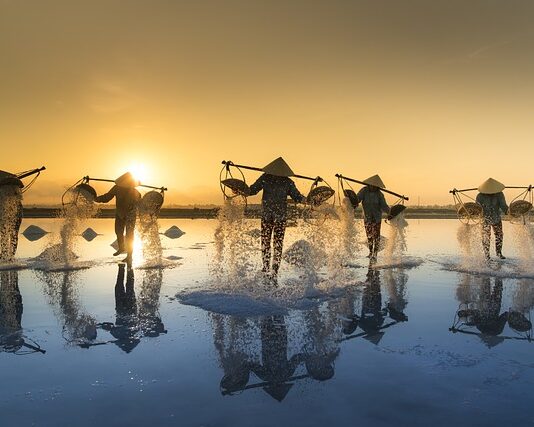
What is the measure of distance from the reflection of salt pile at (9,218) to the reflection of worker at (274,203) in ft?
23.9

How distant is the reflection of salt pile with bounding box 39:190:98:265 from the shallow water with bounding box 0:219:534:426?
3476mm

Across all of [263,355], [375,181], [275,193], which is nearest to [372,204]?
[375,181]

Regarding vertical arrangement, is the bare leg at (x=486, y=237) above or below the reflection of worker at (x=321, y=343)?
above

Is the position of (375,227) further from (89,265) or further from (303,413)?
(303,413)

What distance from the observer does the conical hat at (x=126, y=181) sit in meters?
13.5

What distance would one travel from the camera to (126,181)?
13570 mm

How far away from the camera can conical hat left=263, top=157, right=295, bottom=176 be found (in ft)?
30.9

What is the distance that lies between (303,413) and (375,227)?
33.9 ft

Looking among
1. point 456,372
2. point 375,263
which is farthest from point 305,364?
point 375,263

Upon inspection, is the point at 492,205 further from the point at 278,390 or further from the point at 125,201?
the point at 278,390

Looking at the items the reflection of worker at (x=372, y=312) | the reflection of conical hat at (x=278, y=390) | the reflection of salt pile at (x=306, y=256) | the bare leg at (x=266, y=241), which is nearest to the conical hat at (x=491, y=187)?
the reflection of salt pile at (x=306, y=256)

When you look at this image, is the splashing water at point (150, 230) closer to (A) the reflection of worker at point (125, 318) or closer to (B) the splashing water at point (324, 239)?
(A) the reflection of worker at point (125, 318)

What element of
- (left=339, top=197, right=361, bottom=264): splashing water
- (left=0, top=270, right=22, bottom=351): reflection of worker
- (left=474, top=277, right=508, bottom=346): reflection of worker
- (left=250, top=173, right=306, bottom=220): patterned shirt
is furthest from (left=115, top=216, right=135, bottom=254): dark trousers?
(left=474, top=277, right=508, bottom=346): reflection of worker

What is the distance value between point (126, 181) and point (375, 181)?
23.2 feet
